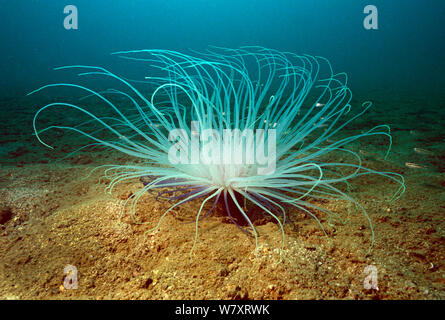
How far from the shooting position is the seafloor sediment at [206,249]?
1.69 metres

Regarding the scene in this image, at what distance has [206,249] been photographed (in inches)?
79.1

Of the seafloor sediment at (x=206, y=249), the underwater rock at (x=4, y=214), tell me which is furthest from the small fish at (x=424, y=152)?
the underwater rock at (x=4, y=214)

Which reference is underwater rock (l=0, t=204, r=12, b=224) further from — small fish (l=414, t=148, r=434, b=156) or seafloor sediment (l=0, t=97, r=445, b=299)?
small fish (l=414, t=148, r=434, b=156)

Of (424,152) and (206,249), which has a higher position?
(424,152)

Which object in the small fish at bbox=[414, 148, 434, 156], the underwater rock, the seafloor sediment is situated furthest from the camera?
the small fish at bbox=[414, 148, 434, 156]

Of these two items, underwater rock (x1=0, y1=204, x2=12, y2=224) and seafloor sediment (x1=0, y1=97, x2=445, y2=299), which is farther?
underwater rock (x1=0, y1=204, x2=12, y2=224)

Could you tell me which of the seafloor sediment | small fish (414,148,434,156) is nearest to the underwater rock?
the seafloor sediment

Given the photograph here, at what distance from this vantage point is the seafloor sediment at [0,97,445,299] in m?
1.69

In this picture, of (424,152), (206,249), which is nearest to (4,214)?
(206,249)

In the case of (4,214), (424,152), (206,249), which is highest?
(424,152)

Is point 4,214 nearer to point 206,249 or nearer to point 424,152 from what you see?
point 206,249

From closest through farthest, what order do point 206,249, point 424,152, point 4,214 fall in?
1. point 206,249
2. point 4,214
3. point 424,152

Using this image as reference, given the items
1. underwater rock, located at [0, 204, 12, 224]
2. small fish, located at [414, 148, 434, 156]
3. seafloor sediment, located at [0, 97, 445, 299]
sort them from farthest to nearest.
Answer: small fish, located at [414, 148, 434, 156] → underwater rock, located at [0, 204, 12, 224] → seafloor sediment, located at [0, 97, 445, 299]

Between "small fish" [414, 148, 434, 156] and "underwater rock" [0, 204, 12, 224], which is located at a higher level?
"small fish" [414, 148, 434, 156]
